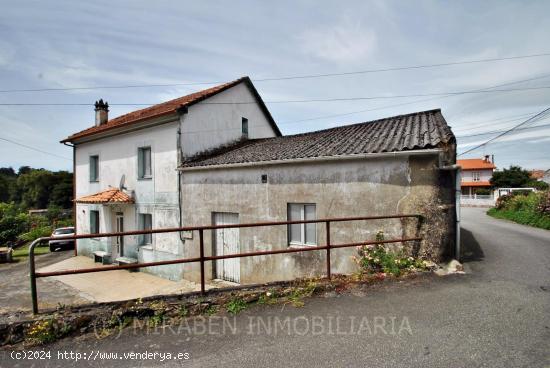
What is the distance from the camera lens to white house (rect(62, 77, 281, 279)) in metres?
10.6

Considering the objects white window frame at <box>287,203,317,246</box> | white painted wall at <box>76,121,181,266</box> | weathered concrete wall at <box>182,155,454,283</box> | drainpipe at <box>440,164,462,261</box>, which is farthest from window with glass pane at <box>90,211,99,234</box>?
drainpipe at <box>440,164,462,261</box>

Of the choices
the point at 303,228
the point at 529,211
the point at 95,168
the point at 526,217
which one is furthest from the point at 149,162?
the point at 529,211

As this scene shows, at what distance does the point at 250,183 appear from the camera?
866cm

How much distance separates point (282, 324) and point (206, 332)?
2.75ft

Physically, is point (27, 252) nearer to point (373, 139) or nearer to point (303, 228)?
point (303, 228)

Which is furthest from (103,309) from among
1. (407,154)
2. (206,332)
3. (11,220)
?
(11,220)

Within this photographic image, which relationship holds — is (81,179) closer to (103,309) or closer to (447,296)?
(103,309)

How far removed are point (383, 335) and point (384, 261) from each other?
2.63 meters

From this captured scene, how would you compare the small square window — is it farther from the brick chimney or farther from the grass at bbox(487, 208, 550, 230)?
the grass at bbox(487, 208, 550, 230)

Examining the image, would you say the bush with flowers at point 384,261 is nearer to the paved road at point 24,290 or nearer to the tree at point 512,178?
the paved road at point 24,290

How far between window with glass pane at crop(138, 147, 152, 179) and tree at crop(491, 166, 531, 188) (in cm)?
4386

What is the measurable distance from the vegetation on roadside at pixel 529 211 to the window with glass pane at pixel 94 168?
20.7 meters

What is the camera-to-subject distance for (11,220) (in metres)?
21.3

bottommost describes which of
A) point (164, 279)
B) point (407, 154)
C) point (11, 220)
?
point (164, 279)
